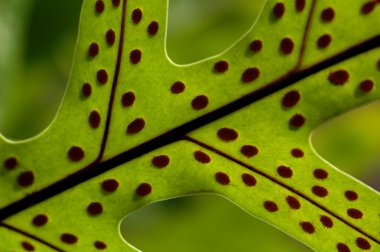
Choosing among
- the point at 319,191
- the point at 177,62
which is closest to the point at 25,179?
the point at 319,191

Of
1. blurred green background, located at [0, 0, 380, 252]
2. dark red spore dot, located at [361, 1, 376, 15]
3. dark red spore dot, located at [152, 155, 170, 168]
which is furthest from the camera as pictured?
blurred green background, located at [0, 0, 380, 252]

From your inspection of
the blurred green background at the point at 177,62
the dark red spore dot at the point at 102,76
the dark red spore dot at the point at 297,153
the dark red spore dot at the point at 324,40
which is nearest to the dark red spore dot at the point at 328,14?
the dark red spore dot at the point at 324,40

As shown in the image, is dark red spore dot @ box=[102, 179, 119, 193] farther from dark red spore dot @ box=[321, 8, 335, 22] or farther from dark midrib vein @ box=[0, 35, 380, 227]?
dark red spore dot @ box=[321, 8, 335, 22]

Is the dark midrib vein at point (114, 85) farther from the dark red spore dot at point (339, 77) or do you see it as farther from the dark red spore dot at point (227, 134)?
the dark red spore dot at point (339, 77)

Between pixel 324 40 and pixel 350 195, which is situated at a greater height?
pixel 324 40

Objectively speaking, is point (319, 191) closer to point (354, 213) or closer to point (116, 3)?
point (354, 213)

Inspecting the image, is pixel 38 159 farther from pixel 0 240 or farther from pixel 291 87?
pixel 291 87

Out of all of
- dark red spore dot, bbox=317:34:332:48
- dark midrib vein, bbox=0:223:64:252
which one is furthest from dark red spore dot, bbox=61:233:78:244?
dark red spore dot, bbox=317:34:332:48
